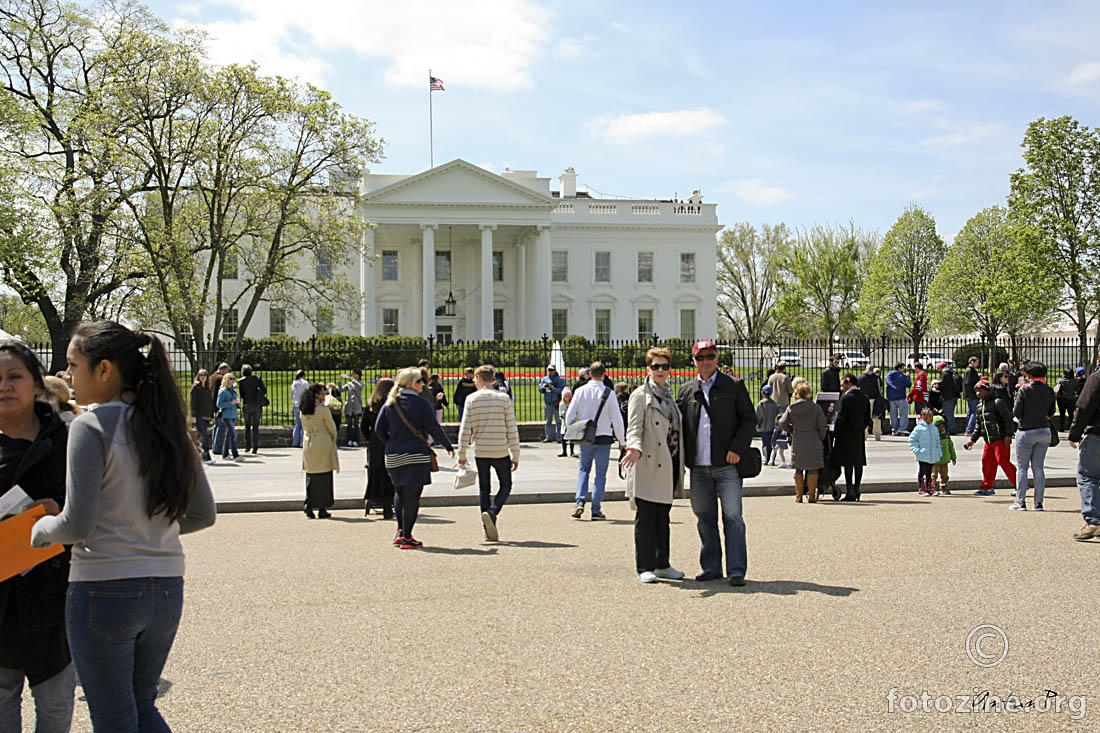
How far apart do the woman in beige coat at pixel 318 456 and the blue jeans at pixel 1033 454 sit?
8128 mm

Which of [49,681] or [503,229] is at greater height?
[503,229]

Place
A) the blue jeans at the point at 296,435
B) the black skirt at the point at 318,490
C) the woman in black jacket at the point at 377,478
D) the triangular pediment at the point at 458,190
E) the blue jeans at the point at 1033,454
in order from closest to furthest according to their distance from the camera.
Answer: the blue jeans at the point at 1033,454, the woman in black jacket at the point at 377,478, the black skirt at the point at 318,490, the blue jeans at the point at 296,435, the triangular pediment at the point at 458,190

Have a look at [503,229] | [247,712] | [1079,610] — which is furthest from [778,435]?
[503,229]

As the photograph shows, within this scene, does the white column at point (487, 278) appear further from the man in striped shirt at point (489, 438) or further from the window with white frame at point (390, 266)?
the man in striped shirt at point (489, 438)

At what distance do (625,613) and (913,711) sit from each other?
233 cm

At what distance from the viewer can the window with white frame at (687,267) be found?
71.1 meters

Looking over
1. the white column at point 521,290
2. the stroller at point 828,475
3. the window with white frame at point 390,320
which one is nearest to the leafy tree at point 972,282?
the white column at point 521,290

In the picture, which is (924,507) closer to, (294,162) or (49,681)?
(49,681)

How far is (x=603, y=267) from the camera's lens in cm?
6994

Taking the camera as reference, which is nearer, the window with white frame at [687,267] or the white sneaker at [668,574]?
the white sneaker at [668,574]

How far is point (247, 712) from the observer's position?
15.7 feet

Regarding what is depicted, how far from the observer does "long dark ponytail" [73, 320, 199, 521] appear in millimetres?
3332

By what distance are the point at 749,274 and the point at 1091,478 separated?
247ft

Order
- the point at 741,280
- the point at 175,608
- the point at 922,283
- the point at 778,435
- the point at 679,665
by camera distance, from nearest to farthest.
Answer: the point at 175,608, the point at 679,665, the point at 778,435, the point at 922,283, the point at 741,280
